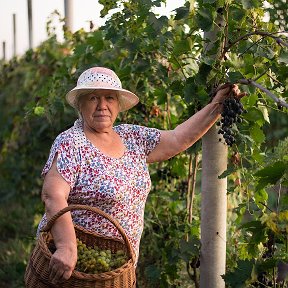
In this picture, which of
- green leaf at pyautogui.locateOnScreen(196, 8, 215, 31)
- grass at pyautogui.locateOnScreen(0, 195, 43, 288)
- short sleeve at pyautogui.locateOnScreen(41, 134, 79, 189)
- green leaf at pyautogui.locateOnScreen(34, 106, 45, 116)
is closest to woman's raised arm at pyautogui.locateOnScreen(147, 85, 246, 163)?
green leaf at pyautogui.locateOnScreen(196, 8, 215, 31)

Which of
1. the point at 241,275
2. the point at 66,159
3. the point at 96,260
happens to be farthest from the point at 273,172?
the point at 66,159

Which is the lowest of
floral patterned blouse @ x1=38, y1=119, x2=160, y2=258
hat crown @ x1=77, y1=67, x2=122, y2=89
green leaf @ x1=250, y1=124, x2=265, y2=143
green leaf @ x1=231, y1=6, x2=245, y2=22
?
floral patterned blouse @ x1=38, y1=119, x2=160, y2=258

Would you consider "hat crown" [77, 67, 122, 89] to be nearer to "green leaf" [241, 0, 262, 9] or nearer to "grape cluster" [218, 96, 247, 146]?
"grape cluster" [218, 96, 247, 146]

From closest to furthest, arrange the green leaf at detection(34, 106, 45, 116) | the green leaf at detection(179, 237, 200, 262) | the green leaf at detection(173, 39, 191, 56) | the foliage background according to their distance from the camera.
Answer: the foliage background, the green leaf at detection(173, 39, 191, 56), the green leaf at detection(179, 237, 200, 262), the green leaf at detection(34, 106, 45, 116)

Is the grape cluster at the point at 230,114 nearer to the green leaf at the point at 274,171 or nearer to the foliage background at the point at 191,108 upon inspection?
the foliage background at the point at 191,108

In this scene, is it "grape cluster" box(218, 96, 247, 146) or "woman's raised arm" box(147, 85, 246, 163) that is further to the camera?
"woman's raised arm" box(147, 85, 246, 163)

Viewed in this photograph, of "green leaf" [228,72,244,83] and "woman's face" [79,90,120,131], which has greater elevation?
"green leaf" [228,72,244,83]

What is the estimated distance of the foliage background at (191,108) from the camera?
3.42 m

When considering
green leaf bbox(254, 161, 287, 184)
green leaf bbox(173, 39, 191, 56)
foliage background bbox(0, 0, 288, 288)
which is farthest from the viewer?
green leaf bbox(173, 39, 191, 56)

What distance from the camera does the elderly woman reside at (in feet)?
11.3

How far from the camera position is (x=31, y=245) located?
6289mm

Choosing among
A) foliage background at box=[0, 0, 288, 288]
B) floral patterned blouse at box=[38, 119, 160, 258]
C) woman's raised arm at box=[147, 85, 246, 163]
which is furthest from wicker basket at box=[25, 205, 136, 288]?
woman's raised arm at box=[147, 85, 246, 163]

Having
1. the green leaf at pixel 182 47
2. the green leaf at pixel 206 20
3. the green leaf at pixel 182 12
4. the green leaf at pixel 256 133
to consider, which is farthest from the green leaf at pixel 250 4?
the green leaf at pixel 256 133

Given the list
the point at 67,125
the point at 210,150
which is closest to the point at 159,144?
the point at 210,150
